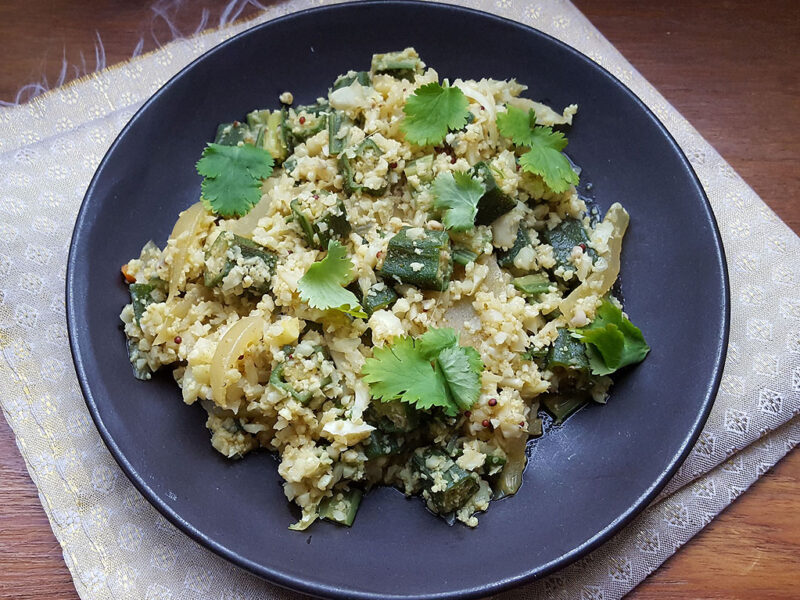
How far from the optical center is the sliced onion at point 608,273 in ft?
9.85

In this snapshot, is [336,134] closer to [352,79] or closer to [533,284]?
[352,79]

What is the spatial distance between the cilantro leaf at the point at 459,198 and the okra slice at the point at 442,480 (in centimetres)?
90

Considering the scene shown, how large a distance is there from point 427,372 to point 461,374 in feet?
A: 0.41

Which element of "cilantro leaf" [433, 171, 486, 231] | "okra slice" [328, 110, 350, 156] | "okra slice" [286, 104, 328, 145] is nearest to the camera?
"cilantro leaf" [433, 171, 486, 231]

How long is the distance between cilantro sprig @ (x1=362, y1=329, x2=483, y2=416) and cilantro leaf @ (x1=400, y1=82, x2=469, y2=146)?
840 millimetres

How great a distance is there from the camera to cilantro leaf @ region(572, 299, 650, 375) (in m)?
2.90

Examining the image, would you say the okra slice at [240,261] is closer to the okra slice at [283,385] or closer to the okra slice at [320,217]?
the okra slice at [320,217]

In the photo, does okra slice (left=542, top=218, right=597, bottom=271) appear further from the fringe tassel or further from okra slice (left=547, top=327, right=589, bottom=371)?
the fringe tassel

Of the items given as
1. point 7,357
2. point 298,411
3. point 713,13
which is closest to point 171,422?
point 298,411

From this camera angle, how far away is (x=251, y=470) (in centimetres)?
303

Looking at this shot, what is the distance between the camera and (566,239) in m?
3.15

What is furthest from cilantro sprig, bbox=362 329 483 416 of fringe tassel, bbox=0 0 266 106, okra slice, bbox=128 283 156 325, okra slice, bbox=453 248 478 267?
fringe tassel, bbox=0 0 266 106

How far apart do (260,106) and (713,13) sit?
2.49 m

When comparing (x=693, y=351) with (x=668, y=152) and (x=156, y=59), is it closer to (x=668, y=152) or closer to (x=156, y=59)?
(x=668, y=152)
